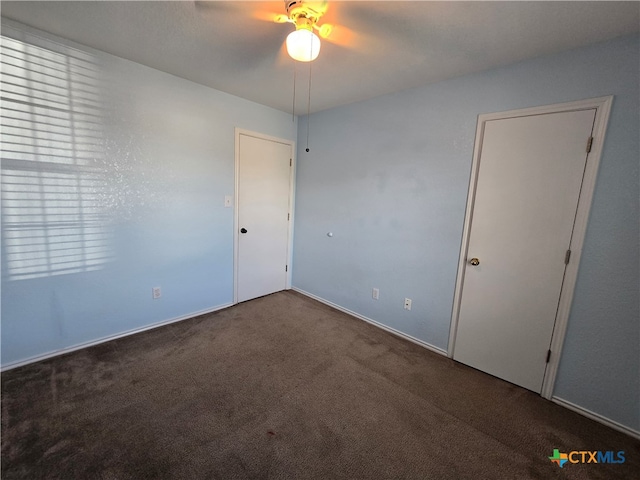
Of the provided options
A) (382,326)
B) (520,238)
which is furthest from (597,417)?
(382,326)

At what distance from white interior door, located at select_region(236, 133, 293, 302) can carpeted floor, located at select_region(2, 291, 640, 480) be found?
112 centimetres

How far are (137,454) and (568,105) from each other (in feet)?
10.9

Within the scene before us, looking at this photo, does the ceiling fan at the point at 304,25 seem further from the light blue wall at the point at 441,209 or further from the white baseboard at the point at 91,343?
the white baseboard at the point at 91,343

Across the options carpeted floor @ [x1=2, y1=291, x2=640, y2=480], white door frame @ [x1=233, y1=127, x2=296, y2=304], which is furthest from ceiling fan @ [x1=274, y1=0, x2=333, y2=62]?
carpeted floor @ [x1=2, y1=291, x2=640, y2=480]

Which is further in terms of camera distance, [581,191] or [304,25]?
[581,191]

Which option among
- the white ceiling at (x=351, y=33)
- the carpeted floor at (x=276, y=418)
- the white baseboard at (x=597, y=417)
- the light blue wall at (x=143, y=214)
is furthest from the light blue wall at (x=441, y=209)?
the light blue wall at (x=143, y=214)

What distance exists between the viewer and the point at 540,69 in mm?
1860

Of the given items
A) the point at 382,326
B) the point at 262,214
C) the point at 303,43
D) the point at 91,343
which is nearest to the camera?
the point at 303,43

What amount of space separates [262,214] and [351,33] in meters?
2.21

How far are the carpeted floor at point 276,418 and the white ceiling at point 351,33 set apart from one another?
2.43m

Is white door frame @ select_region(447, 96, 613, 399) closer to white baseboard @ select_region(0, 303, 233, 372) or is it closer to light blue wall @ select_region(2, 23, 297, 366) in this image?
light blue wall @ select_region(2, 23, 297, 366)

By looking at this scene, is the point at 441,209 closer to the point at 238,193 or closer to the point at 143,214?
the point at 238,193

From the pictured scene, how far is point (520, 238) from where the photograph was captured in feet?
6.58

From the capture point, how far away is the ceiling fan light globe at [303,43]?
1424mm
